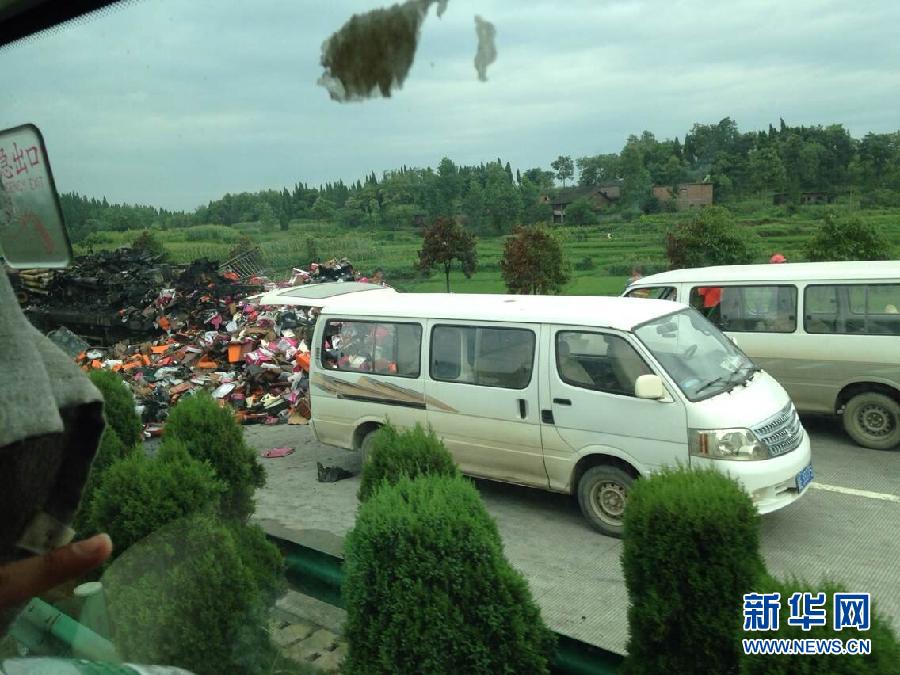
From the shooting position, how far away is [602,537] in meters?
5.04

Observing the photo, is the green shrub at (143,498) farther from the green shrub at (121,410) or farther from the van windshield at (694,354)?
the van windshield at (694,354)

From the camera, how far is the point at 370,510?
2.50 meters

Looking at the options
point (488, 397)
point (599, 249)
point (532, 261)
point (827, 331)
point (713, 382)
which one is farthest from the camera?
point (599, 249)

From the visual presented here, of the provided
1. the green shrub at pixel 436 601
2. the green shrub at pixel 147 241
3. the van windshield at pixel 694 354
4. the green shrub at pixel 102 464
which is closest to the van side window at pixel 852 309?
the van windshield at pixel 694 354

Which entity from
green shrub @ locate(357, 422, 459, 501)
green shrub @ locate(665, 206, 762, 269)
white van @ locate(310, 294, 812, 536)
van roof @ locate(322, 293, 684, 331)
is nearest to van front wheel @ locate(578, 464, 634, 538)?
white van @ locate(310, 294, 812, 536)

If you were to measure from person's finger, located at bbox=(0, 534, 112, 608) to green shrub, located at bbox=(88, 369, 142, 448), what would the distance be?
13.0 feet

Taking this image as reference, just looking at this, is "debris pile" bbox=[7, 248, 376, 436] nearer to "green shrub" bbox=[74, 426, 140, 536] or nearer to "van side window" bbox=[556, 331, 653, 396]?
"green shrub" bbox=[74, 426, 140, 536]

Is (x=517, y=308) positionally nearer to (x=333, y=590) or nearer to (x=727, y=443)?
(x=727, y=443)

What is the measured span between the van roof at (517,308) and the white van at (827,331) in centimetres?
206

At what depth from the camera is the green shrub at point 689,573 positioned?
7.02 ft

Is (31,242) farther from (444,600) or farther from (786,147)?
(786,147)

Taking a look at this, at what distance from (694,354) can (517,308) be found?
1.38 metres

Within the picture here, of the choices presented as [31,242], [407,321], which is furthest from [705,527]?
[407,321]

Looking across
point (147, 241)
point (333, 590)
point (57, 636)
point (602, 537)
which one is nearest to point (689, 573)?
point (333, 590)
